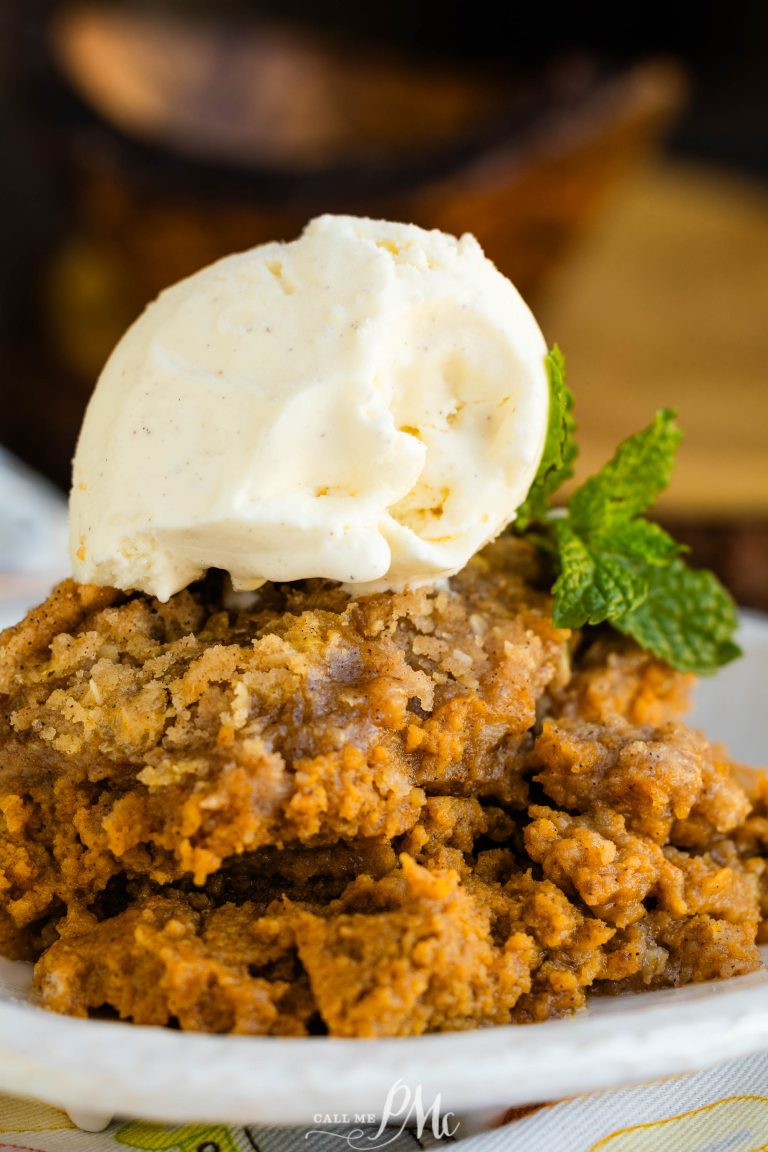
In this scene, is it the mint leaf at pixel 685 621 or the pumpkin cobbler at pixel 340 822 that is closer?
the pumpkin cobbler at pixel 340 822

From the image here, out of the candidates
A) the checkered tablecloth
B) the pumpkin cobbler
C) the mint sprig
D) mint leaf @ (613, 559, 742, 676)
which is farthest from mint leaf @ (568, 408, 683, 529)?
the checkered tablecloth

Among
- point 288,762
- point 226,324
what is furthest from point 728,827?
point 226,324

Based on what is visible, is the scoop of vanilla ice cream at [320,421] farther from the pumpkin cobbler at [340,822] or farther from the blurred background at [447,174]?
the blurred background at [447,174]

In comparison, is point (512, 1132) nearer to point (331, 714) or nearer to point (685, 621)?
Answer: point (331, 714)

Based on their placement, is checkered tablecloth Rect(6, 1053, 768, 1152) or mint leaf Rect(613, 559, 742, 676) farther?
mint leaf Rect(613, 559, 742, 676)

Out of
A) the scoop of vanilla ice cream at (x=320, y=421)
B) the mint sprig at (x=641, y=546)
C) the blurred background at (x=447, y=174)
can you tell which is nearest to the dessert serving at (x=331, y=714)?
the scoop of vanilla ice cream at (x=320, y=421)

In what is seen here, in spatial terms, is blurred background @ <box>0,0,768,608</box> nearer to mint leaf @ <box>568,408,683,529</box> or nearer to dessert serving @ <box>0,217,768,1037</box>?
mint leaf @ <box>568,408,683,529</box>

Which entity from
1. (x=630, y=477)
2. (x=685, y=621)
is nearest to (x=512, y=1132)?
(x=685, y=621)
